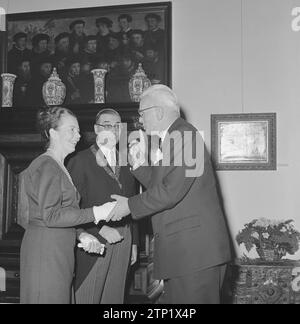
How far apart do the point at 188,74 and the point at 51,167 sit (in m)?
2.85

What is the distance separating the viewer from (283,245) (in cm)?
445

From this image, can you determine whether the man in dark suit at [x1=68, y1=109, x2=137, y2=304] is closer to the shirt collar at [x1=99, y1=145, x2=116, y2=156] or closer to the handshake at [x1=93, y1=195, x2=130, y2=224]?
the shirt collar at [x1=99, y1=145, x2=116, y2=156]

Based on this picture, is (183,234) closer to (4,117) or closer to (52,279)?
(52,279)

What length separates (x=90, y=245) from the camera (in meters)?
2.86

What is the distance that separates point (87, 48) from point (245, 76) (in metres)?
1.93

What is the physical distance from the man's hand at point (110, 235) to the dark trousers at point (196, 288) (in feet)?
2.00

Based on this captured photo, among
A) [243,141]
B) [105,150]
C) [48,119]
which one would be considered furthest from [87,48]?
[48,119]

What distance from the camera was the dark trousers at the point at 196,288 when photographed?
256 centimetres

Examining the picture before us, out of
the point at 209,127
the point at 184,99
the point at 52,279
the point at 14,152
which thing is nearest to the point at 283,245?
the point at 209,127

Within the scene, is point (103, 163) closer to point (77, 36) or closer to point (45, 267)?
point (45, 267)

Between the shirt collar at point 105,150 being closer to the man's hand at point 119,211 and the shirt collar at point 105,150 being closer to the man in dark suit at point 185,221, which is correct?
the man's hand at point 119,211

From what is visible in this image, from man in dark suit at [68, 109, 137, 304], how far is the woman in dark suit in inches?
17.5

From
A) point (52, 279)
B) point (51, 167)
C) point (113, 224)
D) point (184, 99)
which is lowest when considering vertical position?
point (52, 279)

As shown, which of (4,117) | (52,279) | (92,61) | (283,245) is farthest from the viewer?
(92,61)
